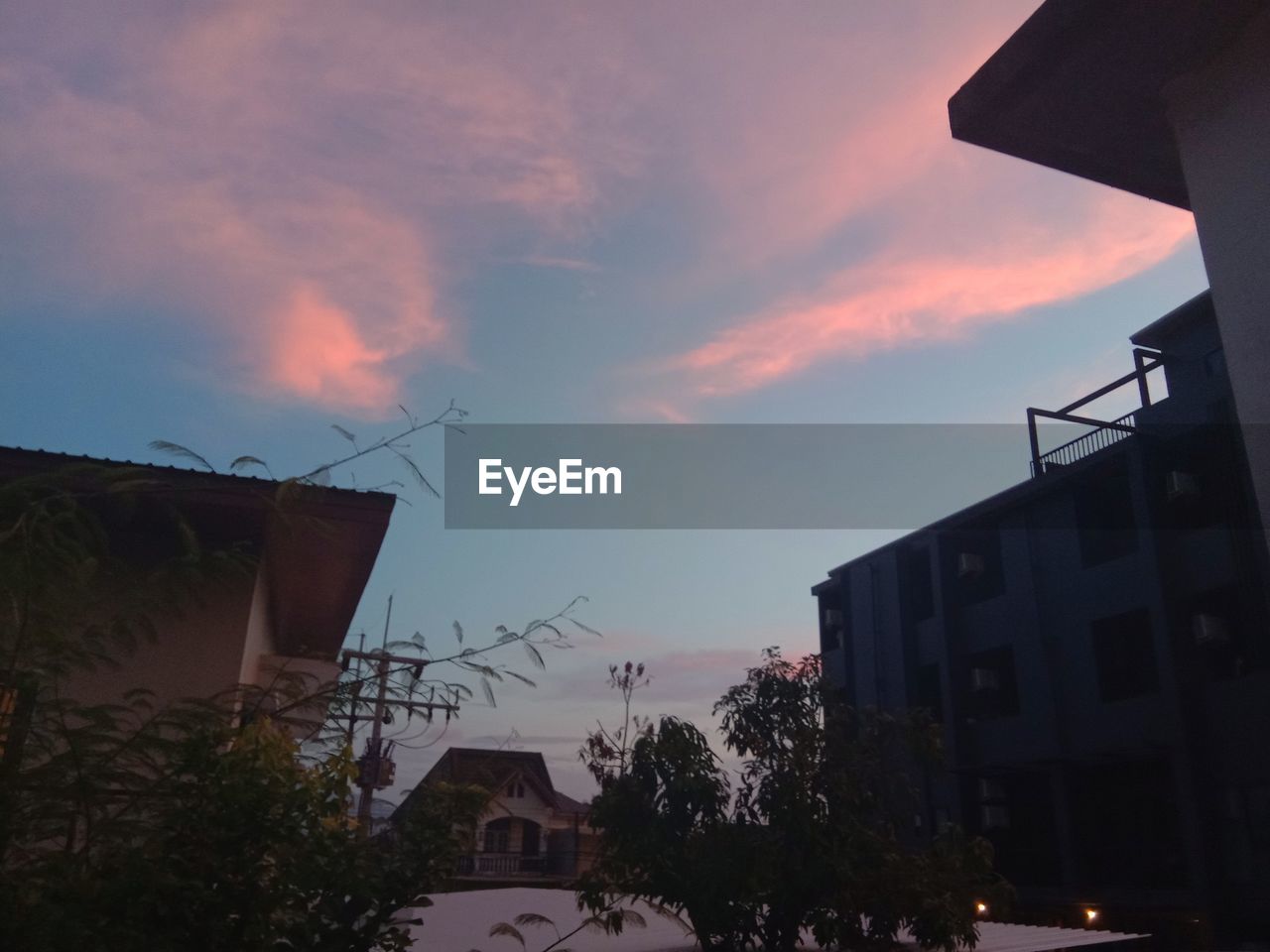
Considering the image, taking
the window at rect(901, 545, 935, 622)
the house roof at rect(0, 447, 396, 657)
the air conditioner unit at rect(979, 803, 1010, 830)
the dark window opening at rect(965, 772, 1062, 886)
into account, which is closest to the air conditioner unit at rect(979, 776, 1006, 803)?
the dark window opening at rect(965, 772, 1062, 886)

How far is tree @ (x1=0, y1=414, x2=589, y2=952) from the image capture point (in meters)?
3.37

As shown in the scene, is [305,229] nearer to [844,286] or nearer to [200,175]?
[200,175]

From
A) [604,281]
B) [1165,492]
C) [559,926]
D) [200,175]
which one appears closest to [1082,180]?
[604,281]

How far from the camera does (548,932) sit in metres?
8.87

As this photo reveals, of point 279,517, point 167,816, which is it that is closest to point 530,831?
point 279,517

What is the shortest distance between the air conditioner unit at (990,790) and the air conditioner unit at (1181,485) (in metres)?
7.37

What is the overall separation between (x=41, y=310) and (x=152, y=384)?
82 centimetres

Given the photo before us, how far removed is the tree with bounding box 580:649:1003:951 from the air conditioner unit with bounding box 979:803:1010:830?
12.3m

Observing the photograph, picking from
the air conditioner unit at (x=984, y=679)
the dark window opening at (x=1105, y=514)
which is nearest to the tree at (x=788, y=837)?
the dark window opening at (x=1105, y=514)

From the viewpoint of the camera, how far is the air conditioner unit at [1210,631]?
16469 millimetres

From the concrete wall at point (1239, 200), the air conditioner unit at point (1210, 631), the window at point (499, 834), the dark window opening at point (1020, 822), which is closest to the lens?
the concrete wall at point (1239, 200)

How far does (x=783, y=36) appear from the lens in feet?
23.9

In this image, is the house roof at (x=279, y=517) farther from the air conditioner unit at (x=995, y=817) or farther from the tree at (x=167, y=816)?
the air conditioner unit at (x=995, y=817)

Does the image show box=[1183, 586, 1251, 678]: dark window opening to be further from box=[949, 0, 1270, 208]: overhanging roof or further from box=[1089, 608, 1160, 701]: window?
box=[949, 0, 1270, 208]: overhanging roof
